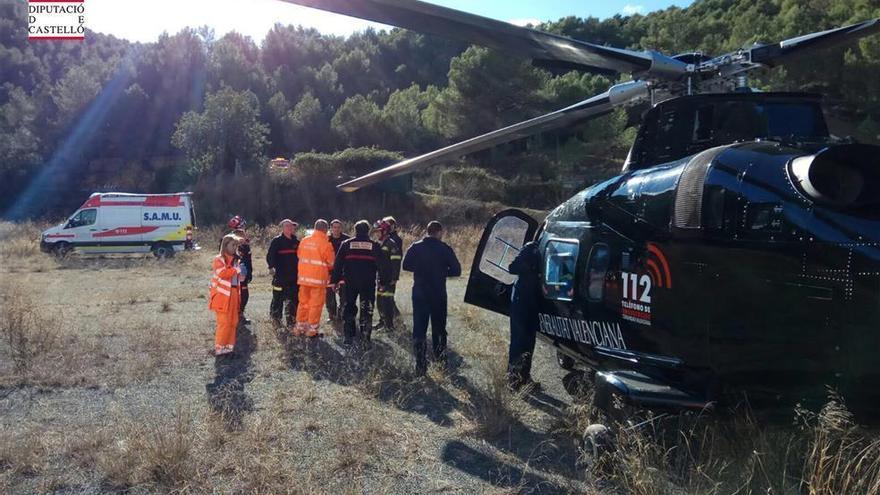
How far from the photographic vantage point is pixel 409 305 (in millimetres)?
12625

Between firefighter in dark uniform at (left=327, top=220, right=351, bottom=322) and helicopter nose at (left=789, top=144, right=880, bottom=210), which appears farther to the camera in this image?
firefighter in dark uniform at (left=327, top=220, right=351, bottom=322)

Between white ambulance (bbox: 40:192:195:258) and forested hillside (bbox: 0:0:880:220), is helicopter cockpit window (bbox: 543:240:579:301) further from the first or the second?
white ambulance (bbox: 40:192:195:258)

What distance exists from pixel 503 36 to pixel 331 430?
142 inches

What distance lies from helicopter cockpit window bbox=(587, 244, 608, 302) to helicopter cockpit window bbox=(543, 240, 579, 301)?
0.27m

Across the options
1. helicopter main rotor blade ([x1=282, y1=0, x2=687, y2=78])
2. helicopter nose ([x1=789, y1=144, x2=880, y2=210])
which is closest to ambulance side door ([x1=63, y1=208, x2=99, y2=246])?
helicopter main rotor blade ([x1=282, y1=0, x2=687, y2=78])

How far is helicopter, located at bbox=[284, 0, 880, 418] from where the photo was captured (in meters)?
3.58

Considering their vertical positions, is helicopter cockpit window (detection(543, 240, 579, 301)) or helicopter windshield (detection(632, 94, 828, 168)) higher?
helicopter windshield (detection(632, 94, 828, 168))

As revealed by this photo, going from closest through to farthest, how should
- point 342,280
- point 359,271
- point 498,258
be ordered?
point 498,258 < point 359,271 < point 342,280

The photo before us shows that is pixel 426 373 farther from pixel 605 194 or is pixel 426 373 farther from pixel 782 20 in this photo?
pixel 782 20

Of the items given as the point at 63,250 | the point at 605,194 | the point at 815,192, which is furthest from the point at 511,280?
the point at 63,250

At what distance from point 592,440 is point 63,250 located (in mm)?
24226

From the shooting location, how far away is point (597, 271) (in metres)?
5.19

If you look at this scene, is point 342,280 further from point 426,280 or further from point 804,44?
point 804,44

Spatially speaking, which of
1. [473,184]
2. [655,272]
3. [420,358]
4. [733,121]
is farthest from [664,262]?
[473,184]
